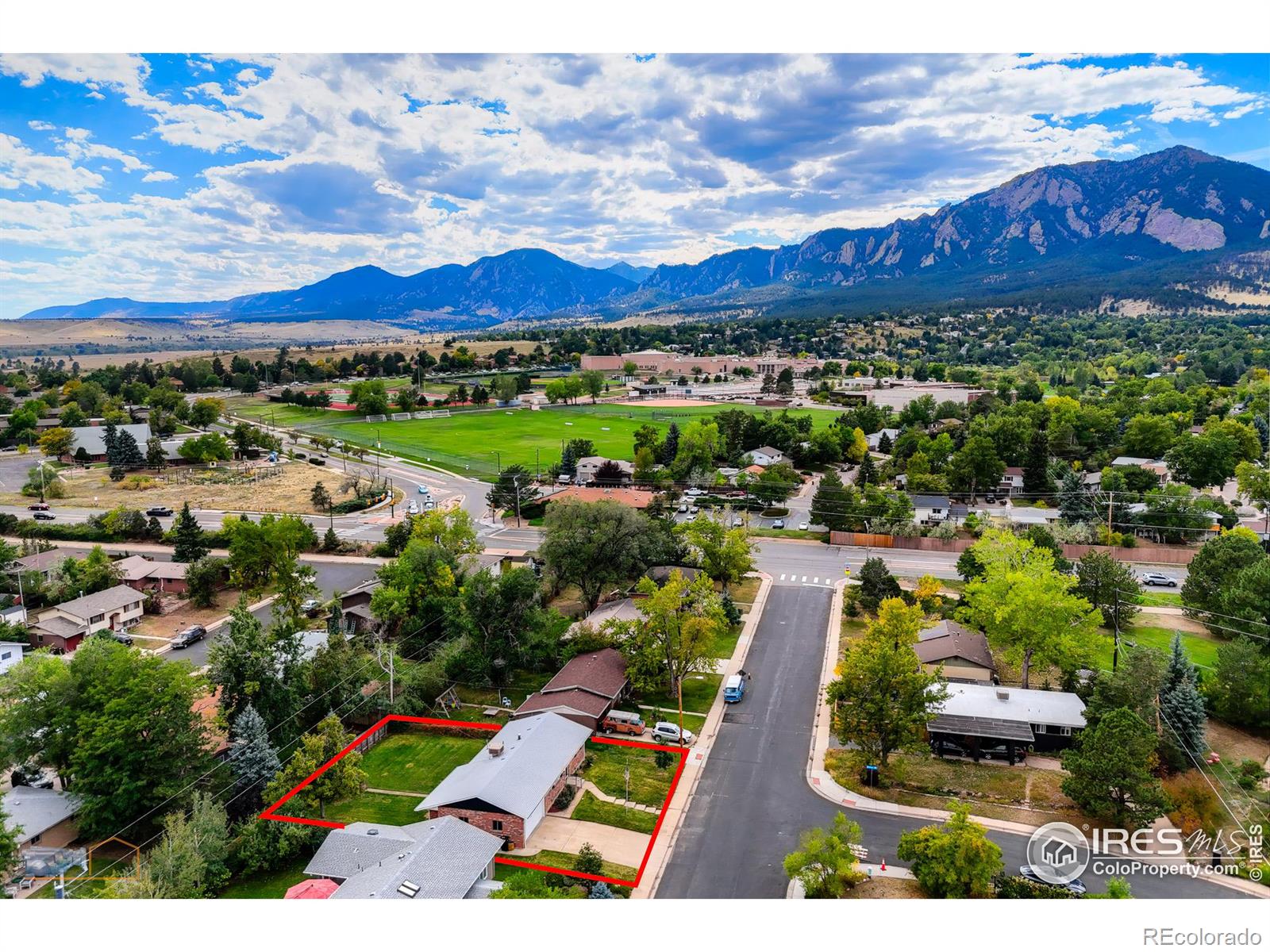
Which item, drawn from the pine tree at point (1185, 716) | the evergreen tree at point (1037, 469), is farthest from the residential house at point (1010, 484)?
the pine tree at point (1185, 716)

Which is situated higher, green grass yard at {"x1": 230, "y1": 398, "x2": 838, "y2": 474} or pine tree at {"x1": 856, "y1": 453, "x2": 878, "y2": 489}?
green grass yard at {"x1": 230, "y1": 398, "x2": 838, "y2": 474}

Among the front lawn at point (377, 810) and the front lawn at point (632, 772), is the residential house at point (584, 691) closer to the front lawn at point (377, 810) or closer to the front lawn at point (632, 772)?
the front lawn at point (632, 772)

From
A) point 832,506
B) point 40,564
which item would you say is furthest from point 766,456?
point 40,564

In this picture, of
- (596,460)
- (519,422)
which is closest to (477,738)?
(596,460)

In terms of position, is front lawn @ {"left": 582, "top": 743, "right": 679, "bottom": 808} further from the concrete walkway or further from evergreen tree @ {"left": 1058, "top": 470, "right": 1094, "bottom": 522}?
evergreen tree @ {"left": 1058, "top": 470, "right": 1094, "bottom": 522}

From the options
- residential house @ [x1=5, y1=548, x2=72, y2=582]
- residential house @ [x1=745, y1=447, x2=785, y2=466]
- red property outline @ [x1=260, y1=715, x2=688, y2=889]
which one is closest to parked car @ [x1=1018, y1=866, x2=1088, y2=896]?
red property outline @ [x1=260, y1=715, x2=688, y2=889]

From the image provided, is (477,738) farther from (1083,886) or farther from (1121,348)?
(1121,348)
